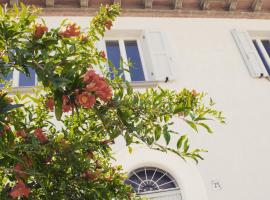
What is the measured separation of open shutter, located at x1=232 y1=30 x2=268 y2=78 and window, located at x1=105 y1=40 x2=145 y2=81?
2.13 meters

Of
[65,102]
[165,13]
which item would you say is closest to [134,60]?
[165,13]

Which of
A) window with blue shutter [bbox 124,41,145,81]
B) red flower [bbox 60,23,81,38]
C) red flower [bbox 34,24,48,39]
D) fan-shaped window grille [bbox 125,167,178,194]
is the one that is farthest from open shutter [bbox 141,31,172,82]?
red flower [bbox 34,24,48,39]

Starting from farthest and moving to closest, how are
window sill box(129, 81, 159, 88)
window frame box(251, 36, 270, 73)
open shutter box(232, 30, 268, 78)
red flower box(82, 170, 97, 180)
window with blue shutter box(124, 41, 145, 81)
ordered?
1. window frame box(251, 36, 270, 73)
2. open shutter box(232, 30, 268, 78)
3. window with blue shutter box(124, 41, 145, 81)
4. window sill box(129, 81, 159, 88)
5. red flower box(82, 170, 97, 180)

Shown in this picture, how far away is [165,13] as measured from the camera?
788 cm

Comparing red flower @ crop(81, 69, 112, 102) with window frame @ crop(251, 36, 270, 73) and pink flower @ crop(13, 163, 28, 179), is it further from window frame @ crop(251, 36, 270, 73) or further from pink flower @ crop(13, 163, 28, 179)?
window frame @ crop(251, 36, 270, 73)

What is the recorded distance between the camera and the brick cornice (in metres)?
7.43

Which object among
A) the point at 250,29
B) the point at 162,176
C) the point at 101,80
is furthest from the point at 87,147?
the point at 250,29

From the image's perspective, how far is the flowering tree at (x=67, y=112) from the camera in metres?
2.01

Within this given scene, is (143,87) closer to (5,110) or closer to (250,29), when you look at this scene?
(250,29)

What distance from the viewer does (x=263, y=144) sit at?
5.89 m

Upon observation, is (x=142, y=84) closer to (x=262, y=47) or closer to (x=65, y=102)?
(x=262, y=47)

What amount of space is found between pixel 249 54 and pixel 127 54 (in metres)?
2.49

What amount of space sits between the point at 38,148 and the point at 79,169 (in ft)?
1.59

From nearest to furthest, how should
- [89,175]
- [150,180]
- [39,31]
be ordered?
[39,31], [89,175], [150,180]
